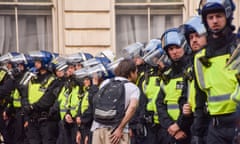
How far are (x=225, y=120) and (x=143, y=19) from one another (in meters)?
9.08

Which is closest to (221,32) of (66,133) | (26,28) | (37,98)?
(66,133)

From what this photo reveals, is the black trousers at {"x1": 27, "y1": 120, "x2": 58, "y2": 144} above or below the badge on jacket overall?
below

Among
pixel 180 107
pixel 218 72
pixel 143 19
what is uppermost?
pixel 143 19

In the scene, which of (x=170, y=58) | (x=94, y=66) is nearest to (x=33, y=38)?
(x=94, y=66)

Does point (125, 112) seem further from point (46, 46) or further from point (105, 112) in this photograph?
point (46, 46)

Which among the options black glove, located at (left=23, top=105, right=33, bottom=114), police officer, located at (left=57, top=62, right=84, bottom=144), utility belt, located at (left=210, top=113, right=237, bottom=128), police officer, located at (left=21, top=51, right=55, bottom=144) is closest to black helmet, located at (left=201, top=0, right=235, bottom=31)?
utility belt, located at (left=210, top=113, right=237, bottom=128)

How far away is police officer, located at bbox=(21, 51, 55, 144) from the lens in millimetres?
10531

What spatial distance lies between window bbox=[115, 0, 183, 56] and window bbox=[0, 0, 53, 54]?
62.9 inches

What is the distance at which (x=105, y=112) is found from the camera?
6.98 metres

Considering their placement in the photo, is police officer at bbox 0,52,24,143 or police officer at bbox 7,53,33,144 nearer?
police officer at bbox 0,52,24,143

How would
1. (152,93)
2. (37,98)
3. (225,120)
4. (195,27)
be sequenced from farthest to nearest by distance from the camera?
1. (37,98)
2. (152,93)
3. (195,27)
4. (225,120)

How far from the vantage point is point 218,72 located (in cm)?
542

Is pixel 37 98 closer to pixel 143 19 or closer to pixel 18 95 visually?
pixel 18 95

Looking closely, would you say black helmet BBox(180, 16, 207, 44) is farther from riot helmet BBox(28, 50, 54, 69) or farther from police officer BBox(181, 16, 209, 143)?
riot helmet BBox(28, 50, 54, 69)
